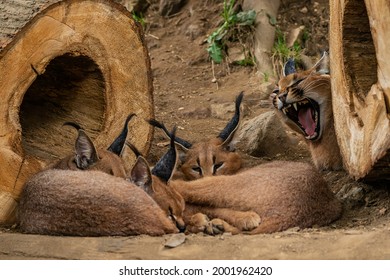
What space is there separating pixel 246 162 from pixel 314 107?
3.14ft

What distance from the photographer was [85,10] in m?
8.70

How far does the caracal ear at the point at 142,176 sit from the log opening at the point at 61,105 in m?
1.55

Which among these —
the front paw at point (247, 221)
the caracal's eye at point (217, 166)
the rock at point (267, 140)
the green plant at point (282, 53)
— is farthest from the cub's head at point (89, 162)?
the green plant at point (282, 53)

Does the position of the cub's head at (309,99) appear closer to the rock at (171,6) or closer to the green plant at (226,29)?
the green plant at (226,29)

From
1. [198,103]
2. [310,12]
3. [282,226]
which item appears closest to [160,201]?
[282,226]

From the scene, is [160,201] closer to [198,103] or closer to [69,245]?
[69,245]

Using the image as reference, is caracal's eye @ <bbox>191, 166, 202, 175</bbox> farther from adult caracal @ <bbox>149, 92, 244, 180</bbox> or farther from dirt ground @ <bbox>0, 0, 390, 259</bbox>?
dirt ground @ <bbox>0, 0, 390, 259</bbox>

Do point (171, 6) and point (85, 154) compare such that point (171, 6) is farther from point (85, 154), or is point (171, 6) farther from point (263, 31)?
point (85, 154)

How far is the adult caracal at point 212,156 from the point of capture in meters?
9.05

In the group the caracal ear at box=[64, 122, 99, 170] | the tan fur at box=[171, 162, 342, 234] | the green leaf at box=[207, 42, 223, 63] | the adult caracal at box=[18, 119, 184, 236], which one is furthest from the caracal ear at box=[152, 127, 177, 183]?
the green leaf at box=[207, 42, 223, 63]

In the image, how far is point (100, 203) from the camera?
704 centimetres

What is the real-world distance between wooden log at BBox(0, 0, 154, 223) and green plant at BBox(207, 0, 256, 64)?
3770 millimetres

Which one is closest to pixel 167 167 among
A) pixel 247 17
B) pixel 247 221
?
pixel 247 221

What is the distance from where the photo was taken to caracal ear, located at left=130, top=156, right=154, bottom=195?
761 cm
